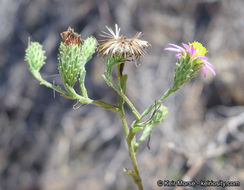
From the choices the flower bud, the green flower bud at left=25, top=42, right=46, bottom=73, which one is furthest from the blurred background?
the flower bud

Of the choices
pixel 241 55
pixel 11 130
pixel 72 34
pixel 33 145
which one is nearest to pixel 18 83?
pixel 11 130

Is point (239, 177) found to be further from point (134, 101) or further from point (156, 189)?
point (134, 101)

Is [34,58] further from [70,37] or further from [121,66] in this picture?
[121,66]

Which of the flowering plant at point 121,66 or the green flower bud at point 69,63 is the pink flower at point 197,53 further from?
the green flower bud at point 69,63

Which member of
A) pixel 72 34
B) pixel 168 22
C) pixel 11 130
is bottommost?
→ pixel 11 130

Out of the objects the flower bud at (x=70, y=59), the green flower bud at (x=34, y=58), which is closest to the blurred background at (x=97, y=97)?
the green flower bud at (x=34, y=58)

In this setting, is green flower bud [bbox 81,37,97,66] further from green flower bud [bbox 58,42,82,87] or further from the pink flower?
the pink flower

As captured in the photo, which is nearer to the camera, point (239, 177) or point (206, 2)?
point (239, 177)

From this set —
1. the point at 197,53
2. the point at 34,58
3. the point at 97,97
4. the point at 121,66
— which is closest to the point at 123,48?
the point at 121,66
